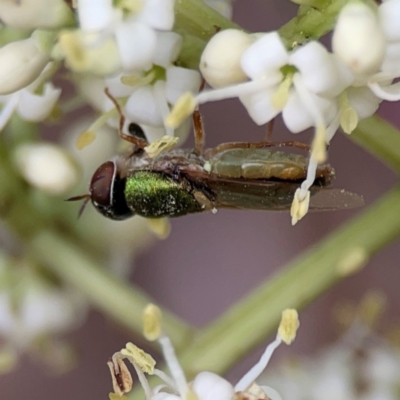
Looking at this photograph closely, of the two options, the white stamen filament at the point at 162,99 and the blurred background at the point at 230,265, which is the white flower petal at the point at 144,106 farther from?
the blurred background at the point at 230,265

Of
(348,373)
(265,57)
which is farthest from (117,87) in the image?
(348,373)

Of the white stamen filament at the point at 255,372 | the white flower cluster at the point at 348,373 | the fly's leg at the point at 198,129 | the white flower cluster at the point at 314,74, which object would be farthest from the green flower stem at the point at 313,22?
the white flower cluster at the point at 348,373

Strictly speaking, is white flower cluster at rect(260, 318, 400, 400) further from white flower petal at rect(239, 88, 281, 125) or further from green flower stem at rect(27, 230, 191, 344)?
white flower petal at rect(239, 88, 281, 125)

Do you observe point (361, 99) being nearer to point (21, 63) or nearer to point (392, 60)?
point (392, 60)

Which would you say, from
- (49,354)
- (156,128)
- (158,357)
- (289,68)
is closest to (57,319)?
(49,354)

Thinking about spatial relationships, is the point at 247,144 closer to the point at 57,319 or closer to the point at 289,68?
the point at 289,68
